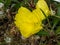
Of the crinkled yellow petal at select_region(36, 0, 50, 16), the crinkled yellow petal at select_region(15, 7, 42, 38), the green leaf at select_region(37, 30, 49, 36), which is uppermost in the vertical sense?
the crinkled yellow petal at select_region(36, 0, 50, 16)

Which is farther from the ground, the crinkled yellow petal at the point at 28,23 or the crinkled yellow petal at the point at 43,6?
the crinkled yellow petal at the point at 43,6

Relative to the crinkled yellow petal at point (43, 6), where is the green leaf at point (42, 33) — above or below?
below

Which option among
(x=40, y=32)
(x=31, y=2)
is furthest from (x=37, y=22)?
(x=31, y=2)

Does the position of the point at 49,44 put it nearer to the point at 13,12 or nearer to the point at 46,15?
the point at 46,15

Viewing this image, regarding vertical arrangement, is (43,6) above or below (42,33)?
above

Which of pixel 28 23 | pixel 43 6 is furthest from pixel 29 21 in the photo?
pixel 43 6

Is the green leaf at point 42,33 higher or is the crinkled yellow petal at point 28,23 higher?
the crinkled yellow petal at point 28,23

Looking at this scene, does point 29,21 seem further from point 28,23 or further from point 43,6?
point 43,6

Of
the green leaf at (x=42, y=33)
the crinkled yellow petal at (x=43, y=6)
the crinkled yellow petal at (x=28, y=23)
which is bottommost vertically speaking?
Answer: the green leaf at (x=42, y=33)
